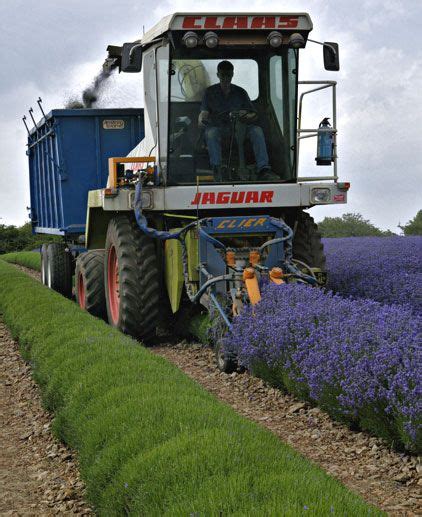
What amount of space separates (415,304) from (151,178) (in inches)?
119

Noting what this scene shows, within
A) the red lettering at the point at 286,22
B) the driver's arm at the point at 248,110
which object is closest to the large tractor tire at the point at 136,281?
the driver's arm at the point at 248,110

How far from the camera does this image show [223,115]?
913 cm

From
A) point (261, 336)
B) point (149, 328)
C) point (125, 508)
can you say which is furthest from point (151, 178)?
point (125, 508)

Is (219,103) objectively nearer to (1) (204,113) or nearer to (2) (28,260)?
(1) (204,113)

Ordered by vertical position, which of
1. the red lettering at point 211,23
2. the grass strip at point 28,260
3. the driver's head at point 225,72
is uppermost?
the red lettering at point 211,23

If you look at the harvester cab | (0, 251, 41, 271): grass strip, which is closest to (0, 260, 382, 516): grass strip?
the harvester cab

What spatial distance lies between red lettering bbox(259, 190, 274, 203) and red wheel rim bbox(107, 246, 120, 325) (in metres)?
2.02

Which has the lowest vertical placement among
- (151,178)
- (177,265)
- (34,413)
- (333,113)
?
(34,413)

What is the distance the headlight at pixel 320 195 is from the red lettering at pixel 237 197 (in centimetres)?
79

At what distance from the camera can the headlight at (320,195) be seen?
9336mm

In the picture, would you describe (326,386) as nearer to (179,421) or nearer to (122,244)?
(179,421)

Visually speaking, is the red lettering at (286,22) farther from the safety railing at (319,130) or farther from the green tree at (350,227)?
the green tree at (350,227)

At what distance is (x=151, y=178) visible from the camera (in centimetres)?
927

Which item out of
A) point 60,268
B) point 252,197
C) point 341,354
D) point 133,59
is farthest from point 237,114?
point 60,268
